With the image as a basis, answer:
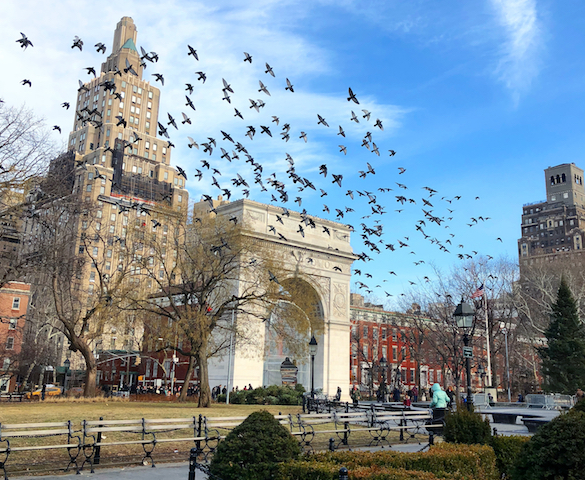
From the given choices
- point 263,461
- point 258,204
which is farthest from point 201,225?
point 263,461

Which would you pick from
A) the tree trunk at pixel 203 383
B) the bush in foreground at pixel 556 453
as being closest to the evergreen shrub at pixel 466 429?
the bush in foreground at pixel 556 453

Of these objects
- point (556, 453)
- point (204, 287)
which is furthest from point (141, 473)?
point (204, 287)

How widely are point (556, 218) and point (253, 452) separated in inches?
5170

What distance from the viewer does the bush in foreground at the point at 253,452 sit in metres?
7.83

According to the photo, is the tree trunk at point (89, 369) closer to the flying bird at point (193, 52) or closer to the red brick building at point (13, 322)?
the flying bird at point (193, 52)

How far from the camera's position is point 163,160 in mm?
126062

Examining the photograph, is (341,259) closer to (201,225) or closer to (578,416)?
(201,225)

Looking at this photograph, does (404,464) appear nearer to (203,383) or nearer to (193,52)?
(193,52)

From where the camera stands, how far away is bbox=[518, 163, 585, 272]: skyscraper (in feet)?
396

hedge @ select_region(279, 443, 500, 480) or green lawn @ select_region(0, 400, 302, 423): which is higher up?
A: hedge @ select_region(279, 443, 500, 480)

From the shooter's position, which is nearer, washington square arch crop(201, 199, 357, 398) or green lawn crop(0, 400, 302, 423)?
green lawn crop(0, 400, 302, 423)

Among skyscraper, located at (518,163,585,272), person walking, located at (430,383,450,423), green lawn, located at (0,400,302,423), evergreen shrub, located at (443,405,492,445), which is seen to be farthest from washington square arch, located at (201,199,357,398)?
skyscraper, located at (518,163,585,272)

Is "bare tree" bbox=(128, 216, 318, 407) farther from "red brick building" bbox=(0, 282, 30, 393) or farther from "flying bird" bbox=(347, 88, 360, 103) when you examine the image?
"red brick building" bbox=(0, 282, 30, 393)

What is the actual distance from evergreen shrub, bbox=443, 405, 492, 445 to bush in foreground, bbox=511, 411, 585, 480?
3.46 metres
